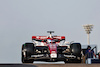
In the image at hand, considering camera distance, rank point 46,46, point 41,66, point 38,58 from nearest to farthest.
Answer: point 41,66 < point 38,58 < point 46,46

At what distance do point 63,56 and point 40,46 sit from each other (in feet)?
5.28

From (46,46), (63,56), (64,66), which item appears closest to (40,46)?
(46,46)

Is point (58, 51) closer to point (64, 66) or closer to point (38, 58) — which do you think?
point (38, 58)

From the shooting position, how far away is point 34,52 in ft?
53.9

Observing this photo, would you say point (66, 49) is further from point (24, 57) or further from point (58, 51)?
point (24, 57)

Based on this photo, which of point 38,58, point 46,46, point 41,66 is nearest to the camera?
point 41,66

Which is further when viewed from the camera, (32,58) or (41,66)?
(32,58)

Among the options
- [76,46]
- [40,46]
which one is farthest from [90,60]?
[40,46]

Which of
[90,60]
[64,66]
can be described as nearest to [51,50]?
[90,60]

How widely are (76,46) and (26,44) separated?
224cm

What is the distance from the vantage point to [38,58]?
1608cm

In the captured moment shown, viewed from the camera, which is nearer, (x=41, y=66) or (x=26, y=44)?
(x=41, y=66)

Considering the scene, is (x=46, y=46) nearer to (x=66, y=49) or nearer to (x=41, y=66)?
(x=66, y=49)

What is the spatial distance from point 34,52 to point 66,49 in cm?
161
